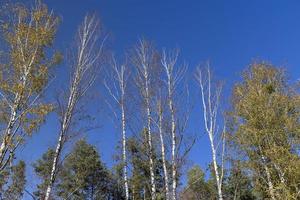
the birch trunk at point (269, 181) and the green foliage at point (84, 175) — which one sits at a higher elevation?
the green foliage at point (84, 175)

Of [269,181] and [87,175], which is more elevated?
[87,175]

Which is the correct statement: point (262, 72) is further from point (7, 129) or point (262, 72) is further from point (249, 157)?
point (7, 129)

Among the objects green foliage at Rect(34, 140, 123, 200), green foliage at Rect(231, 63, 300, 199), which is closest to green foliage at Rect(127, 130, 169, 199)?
green foliage at Rect(34, 140, 123, 200)

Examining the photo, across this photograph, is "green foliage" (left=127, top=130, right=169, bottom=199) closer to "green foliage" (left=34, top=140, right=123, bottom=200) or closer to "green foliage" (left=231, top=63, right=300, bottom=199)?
"green foliage" (left=34, top=140, right=123, bottom=200)

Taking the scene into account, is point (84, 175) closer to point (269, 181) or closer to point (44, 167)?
point (44, 167)

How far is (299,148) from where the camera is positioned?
14.8 m

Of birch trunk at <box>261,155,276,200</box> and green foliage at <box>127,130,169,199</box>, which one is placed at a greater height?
green foliage at <box>127,130,169,199</box>

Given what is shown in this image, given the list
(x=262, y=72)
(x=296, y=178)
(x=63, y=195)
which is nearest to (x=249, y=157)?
(x=296, y=178)

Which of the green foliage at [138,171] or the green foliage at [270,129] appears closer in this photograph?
the green foliage at [270,129]

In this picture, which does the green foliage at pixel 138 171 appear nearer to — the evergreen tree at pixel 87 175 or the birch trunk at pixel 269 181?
the evergreen tree at pixel 87 175

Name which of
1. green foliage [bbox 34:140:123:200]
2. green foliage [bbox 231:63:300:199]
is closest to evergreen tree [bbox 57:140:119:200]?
green foliage [bbox 34:140:123:200]

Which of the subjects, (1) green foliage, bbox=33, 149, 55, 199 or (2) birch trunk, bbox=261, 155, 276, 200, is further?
(1) green foliage, bbox=33, 149, 55, 199

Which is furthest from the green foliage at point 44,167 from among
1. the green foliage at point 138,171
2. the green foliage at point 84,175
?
the green foliage at point 138,171

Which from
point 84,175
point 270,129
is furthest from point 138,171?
point 270,129
